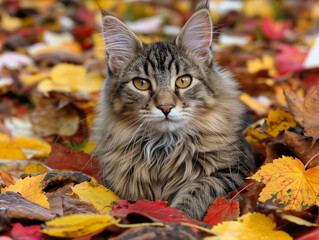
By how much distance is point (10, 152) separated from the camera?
2553 mm

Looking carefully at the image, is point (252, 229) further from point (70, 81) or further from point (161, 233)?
point (70, 81)

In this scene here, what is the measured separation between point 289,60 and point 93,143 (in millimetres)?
2339

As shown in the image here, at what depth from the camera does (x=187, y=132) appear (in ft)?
7.50

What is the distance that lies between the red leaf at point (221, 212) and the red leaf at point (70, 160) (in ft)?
2.55

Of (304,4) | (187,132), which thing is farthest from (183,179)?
(304,4)

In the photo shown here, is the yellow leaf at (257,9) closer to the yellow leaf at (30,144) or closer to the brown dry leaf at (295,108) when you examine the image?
the brown dry leaf at (295,108)

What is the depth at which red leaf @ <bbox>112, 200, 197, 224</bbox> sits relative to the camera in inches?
67.1

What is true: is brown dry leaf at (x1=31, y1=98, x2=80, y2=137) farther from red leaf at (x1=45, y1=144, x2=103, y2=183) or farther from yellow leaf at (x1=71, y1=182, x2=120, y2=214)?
yellow leaf at (x1=71, y1=182, x2=120, y2=214)

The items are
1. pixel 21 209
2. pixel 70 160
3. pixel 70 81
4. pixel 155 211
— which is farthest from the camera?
pixel 70 81

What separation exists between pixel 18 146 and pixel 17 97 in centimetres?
97

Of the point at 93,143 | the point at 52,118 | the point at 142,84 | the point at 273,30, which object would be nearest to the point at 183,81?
the point at 142,84

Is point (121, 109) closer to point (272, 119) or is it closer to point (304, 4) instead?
point (272, 119)

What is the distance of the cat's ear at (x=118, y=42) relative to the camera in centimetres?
243

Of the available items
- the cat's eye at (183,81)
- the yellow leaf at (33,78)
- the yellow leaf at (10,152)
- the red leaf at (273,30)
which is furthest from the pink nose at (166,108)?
the red leaf at (273,30)
